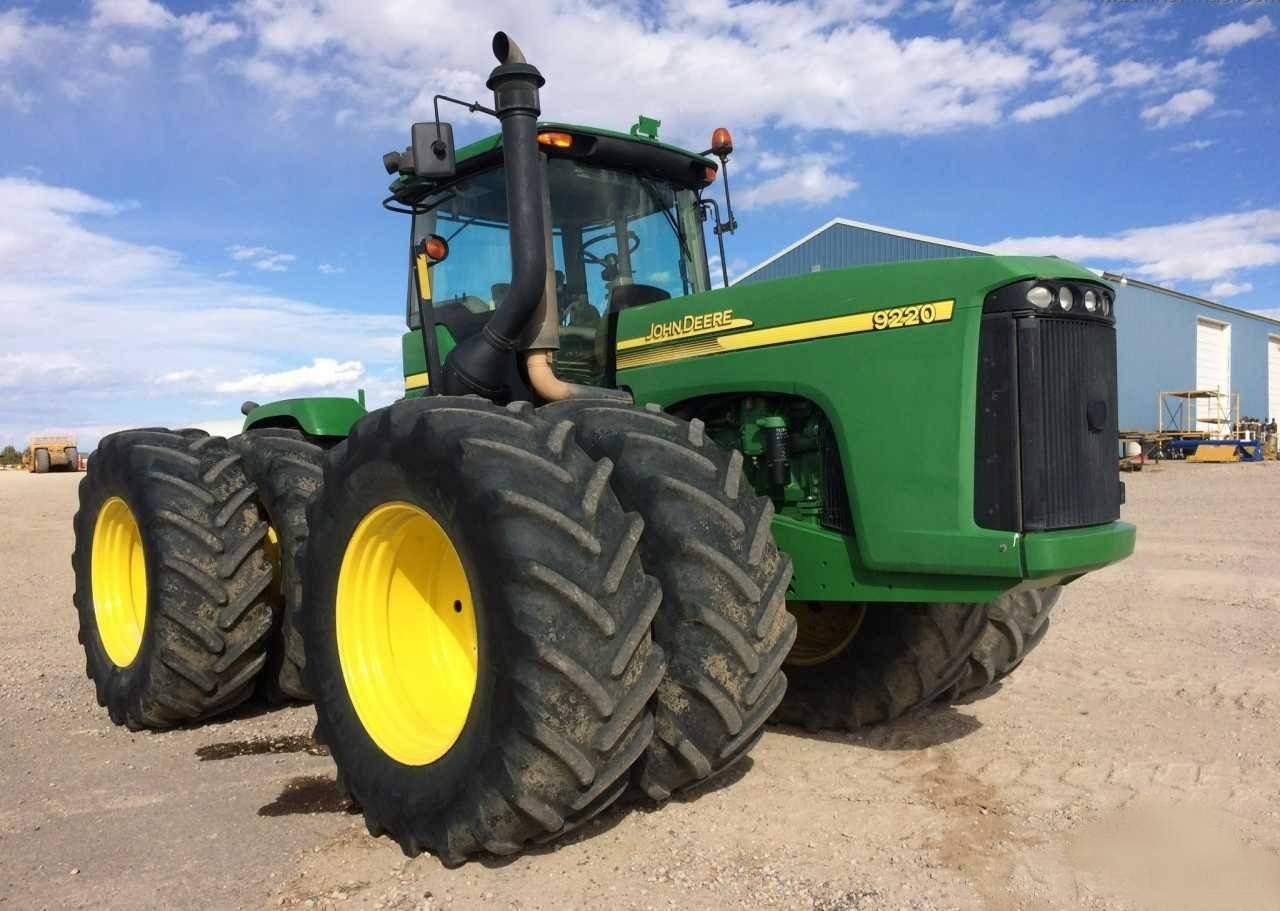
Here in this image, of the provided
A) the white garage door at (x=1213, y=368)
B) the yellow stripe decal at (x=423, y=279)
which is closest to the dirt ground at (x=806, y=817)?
Result: the yellow stripe decal at (x=423, y=279)

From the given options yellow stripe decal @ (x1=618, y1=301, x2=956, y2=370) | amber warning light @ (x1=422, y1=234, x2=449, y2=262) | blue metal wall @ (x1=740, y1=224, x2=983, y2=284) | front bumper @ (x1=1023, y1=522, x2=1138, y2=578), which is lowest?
front bumper @ (x1=1023, y1=522, x2=1138, y2=578)

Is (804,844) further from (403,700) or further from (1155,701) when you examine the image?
(1155,701)

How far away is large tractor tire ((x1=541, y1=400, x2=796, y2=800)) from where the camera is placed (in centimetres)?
314

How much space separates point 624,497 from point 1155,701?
312cm

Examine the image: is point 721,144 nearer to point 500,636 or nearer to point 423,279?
point 423,279

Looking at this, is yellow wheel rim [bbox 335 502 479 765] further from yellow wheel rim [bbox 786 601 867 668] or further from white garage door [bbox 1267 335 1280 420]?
white garage door [bbox 1267 335 1280 420]

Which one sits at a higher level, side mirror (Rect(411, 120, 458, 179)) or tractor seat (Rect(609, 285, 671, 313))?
side mirror (Rect(411, 120, 458, 179))

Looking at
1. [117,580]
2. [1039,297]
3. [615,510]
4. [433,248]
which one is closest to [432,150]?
[433,248]

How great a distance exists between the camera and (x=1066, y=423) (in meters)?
3.35

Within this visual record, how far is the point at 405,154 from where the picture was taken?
160 inches

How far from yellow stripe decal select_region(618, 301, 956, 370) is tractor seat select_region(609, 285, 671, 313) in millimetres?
245

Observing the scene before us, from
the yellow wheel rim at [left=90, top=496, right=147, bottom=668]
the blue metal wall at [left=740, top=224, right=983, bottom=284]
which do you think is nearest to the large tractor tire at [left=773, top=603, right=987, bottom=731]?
the yellow wheel rim at [left=90, top=496, right=147, bottom=668]

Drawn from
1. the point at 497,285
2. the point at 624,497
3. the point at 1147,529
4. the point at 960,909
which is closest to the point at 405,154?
the point at 497,285

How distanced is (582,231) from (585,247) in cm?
7
